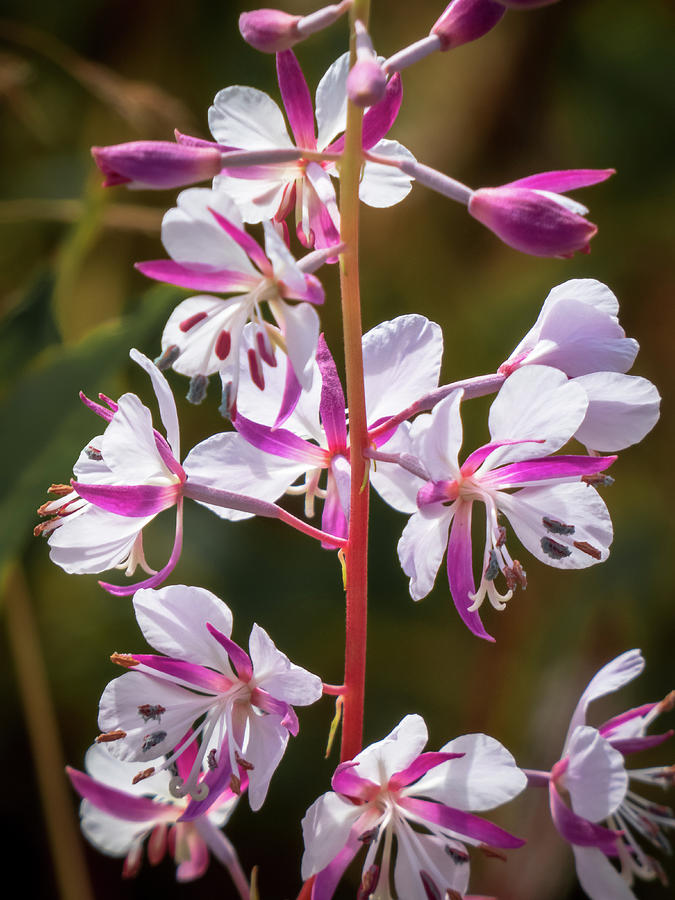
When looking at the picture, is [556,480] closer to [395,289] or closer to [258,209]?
[258,209]

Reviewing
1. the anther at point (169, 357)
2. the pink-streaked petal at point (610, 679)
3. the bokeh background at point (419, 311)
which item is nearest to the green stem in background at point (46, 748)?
the bokeh background at point (419, 311)

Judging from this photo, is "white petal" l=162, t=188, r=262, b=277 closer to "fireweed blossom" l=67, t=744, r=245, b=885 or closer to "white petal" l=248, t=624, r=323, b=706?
"white petal" l=248, t=624, r=323, b=706

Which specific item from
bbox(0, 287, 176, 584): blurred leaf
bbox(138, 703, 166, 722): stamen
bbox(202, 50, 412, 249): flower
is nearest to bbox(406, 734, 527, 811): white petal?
bbox(138, 703, 166, 722): stamen

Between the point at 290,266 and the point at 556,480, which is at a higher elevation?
the point at 290,266

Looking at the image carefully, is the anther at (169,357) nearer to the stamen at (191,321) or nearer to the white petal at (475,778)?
the stamen at (191,321)

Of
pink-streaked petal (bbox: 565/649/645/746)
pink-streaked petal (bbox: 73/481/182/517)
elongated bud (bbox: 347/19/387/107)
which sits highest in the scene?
elongated bud (bbox: 347/19/387/107)

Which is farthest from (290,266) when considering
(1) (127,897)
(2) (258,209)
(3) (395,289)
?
(1) (127,897)
